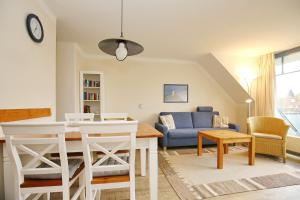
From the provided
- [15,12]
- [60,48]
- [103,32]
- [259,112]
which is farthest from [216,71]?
[15,12]

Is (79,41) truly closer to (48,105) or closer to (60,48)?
(60,48)

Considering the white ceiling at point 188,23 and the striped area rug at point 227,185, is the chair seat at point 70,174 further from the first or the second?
the white ceiling at point 188,23

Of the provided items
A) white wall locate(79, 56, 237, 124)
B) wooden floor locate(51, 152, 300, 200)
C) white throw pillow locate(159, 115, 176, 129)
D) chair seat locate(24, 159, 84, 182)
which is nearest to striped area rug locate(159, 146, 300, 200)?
wooden floor locate(51, 152, 300, 200)

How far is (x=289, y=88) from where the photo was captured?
3.84 m

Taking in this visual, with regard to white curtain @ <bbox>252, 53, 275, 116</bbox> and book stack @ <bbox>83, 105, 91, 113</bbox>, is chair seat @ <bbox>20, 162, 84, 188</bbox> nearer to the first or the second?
book stack @ <bbox>83, 105, 91, 113</bbox>

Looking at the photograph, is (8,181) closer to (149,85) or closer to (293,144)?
(149,85)

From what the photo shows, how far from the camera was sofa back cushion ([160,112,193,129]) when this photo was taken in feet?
14.7

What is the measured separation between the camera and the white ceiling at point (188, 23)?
2123mm

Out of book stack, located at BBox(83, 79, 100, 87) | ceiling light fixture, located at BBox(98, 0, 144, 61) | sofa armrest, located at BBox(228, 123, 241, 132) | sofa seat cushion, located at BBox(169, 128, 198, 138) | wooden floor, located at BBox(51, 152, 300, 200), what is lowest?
wooden floor, located at BBox(51, 152, 300, 200)

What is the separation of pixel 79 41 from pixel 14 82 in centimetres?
206

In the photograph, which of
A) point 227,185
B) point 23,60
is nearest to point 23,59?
point 23,60

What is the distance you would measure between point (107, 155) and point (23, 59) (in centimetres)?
142

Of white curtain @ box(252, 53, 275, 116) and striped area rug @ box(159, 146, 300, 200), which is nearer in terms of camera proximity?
striped area rug @ box(159, 146, 300, 200)

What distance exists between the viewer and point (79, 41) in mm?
3418
